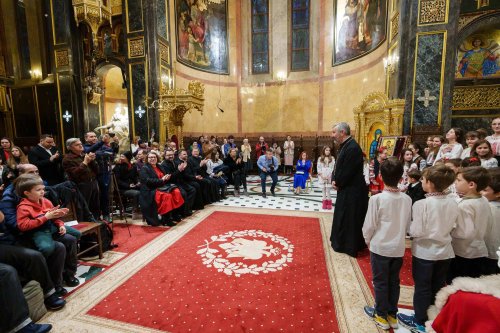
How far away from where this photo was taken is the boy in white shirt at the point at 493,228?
Answer: 7.50 ft

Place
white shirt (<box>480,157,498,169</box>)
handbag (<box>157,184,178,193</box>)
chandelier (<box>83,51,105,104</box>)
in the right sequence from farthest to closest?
chandelier (<box>83,51,105,104</box>), handbag (<box>157,184,178,193</box>), white shirt (<box>480,157,498,169</box>)

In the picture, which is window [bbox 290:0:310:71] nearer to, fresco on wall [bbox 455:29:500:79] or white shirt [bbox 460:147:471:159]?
fresco on wall [bbox 455:29:500:79]

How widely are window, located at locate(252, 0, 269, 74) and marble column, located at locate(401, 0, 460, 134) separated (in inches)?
325

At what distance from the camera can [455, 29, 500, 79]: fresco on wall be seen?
32.7 feet

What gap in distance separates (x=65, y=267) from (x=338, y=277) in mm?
3487

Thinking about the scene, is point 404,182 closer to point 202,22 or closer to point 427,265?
point 427,265

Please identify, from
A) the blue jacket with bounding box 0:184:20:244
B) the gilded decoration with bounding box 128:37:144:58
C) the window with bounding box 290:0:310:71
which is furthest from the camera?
the window with bounding box 290:0:310:71

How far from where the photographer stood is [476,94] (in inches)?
402

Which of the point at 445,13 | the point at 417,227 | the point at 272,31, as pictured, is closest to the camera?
the point at 417,227

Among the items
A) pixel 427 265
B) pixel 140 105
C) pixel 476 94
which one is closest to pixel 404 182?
pixel 427 265

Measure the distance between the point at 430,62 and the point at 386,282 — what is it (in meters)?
8.37

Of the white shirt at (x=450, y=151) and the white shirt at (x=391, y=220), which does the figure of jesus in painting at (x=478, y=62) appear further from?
the white shirt at (x=391, y=220)

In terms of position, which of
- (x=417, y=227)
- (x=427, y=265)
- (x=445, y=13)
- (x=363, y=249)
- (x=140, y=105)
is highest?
(x=445, y=13)

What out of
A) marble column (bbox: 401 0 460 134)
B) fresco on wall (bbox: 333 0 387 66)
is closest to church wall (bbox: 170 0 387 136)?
fresco on wall (bbox: 333 0 387 66)
